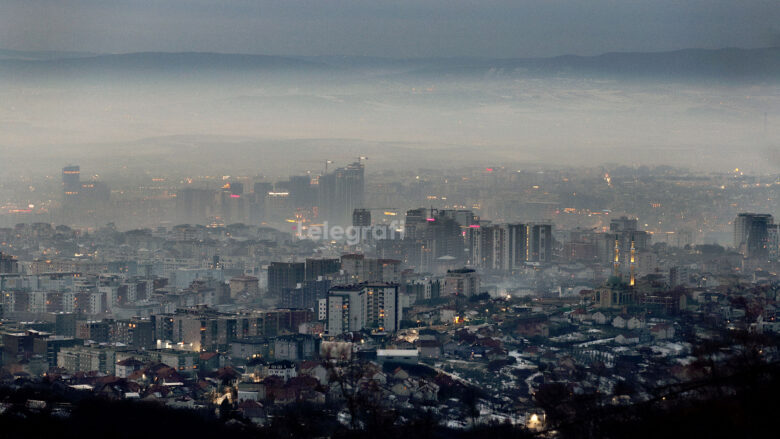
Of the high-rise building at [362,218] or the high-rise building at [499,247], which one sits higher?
the high-rise building at [362,218]

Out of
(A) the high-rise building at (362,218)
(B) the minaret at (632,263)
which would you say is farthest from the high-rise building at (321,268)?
(A) the high-rise building at (362,218)

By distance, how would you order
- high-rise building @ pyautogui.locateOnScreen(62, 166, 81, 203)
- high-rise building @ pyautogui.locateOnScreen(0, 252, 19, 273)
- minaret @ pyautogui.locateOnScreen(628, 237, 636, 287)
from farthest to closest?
high-rise building @ pyautogui.locateOnScreen(62, 166, 81, 203), high-rise building @ pyautogui.locateOnScreen(0, 252, 19, 273), minaret @ pyautogui.locateOnScreen(628, 237, 636, 287)

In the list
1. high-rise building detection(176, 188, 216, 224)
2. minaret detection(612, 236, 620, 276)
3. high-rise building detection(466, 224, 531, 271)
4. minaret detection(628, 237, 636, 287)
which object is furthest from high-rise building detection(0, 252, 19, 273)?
minaret detection(628, 237, 636, 287)

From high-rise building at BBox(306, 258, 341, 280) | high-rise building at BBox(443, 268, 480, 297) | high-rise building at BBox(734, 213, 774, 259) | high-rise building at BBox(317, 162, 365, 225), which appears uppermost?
high-rise building at BBox(317, 162, 365, 225)

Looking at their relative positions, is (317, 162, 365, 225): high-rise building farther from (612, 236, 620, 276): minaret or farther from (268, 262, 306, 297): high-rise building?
(612, 236, 620, 276): minaret

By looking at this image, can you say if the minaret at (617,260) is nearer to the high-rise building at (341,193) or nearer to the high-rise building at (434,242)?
the high-rise building at (434,242)

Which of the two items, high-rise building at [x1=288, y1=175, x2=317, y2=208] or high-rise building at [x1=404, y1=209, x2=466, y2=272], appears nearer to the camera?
high-rise building at [x1=404, y1=209, x2=466, y2=272]

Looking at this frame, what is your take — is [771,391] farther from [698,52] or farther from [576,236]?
[576,236]

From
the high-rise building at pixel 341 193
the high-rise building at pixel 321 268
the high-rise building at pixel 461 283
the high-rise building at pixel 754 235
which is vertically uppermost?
the high-rise building at pixel 341 193

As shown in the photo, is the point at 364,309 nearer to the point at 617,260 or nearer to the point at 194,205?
the point at 617,260

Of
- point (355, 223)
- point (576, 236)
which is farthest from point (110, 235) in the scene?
point (576, 236)

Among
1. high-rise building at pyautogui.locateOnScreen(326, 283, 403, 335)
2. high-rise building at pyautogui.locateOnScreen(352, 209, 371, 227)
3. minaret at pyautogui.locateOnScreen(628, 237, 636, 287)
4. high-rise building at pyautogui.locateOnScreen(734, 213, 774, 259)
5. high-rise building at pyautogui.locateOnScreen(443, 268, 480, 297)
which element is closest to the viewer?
high-rise building at pyautogui.locateOnScreen(326, 283, 403, 335)

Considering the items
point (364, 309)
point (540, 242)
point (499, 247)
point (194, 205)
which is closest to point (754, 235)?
point (540, 242)
